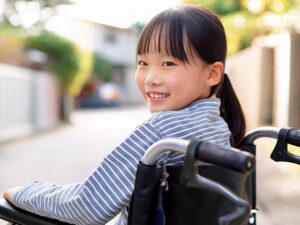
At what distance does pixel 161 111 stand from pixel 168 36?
0.22 m

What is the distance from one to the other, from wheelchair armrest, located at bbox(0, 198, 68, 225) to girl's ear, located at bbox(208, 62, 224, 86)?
0.63 metres

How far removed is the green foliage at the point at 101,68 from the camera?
28.8 meters

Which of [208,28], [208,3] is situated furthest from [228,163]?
[208,3]

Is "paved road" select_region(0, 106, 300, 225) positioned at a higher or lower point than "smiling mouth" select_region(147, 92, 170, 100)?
lower

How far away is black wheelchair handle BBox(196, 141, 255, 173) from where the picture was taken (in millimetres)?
979

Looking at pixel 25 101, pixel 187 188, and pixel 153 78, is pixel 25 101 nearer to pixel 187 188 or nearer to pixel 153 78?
pixel 153 78

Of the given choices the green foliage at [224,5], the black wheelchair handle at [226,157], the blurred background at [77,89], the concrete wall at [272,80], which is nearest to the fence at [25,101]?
the blurred background at [77,89]

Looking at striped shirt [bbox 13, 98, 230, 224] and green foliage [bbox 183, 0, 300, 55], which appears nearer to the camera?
striped shirt [bbox 13, 98, 230, 224]

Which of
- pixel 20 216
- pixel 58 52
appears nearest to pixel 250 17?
pixel 58 52

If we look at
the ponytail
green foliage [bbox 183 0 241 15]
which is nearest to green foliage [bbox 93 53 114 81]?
green foliage [bbox 183 0 241 15]

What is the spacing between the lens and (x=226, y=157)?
1002 millimetres

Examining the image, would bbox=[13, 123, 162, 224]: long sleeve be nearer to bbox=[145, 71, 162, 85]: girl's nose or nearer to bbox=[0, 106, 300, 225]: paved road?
bbox=[145, 71, 162, 85]: girl's nose

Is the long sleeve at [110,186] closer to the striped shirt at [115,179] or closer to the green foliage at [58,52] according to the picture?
the striped shirt at [115,179]

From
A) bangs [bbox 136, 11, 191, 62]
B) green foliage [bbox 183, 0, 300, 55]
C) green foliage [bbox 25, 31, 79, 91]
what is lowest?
bangs [bbox 136, 11, 191, 62]
